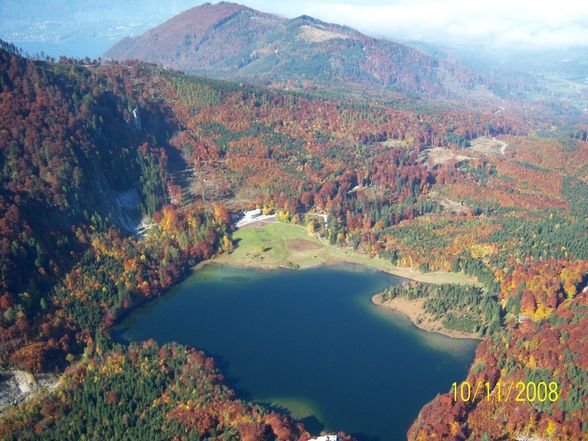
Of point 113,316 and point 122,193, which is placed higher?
point 122,193

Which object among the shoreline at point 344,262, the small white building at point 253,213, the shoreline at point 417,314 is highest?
the small white building at point 253,213

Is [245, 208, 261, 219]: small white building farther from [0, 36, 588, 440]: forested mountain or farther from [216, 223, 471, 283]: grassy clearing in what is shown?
[216, 223, 471, 283]: grassy clearing

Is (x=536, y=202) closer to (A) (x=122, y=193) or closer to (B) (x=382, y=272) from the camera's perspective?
(B) (x=382, y=272)

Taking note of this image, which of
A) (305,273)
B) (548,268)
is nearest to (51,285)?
(305,273)

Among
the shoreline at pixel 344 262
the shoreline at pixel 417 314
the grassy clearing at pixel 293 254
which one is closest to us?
the shoreline at pixel 417 314

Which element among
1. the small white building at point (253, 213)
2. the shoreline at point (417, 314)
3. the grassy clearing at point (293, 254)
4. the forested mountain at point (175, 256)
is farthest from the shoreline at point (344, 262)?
the small white building at point (253, 213)

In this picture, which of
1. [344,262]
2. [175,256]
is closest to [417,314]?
[344,262]
